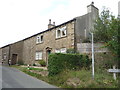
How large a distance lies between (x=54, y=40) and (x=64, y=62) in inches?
297

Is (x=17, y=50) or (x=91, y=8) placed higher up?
(x=91, y=8)

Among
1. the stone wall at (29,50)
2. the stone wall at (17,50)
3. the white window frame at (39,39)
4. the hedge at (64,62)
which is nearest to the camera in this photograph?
the hedge at (64,62)

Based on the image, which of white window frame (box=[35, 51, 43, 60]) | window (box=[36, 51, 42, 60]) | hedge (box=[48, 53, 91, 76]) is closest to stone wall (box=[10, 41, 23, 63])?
white window frame (box=[35, 51, 43, 60])

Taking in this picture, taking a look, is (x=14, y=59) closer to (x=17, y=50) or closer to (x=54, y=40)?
(x=17, y=50)

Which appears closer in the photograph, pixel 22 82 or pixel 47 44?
pixel 22 82

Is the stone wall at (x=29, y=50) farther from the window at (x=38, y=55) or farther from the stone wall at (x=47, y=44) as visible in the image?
the window at (x=38, y=55)

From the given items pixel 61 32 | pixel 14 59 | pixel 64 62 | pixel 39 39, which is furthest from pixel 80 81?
pixel 14 59

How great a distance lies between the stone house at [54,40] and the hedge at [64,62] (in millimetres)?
2988

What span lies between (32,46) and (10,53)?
4.38 meters

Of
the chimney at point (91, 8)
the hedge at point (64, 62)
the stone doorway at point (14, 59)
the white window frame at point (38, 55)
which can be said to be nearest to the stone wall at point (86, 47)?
the hedge at point (64, 62)

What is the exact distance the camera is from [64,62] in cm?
994

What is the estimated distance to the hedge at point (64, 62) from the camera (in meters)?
9.40

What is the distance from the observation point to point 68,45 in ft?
48.6

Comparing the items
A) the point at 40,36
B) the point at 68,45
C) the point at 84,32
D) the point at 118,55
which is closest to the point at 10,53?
the point at 40,36
